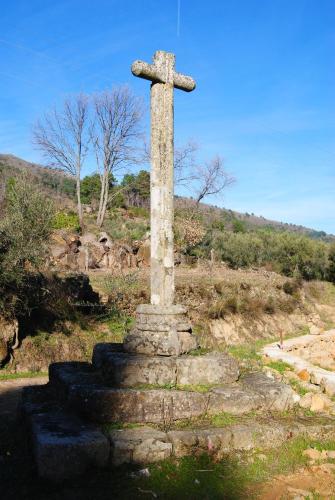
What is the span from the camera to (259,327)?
1722 cm

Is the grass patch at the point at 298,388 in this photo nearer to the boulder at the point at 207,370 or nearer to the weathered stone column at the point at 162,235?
the boulder at the point at 207,370

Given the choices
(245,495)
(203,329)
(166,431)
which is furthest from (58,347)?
(245,495)

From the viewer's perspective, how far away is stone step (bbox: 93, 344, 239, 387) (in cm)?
524

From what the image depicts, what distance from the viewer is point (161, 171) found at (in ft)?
19.7

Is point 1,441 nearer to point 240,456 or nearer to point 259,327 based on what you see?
point 240,456

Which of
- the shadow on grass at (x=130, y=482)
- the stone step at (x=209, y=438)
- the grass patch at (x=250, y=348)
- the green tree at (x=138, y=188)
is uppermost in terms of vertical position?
the green tree at (x=138, y=188)

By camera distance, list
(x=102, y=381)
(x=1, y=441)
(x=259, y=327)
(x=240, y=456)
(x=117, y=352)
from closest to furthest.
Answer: (x=240, y=456) < (x=1, y=441) < (x=102, y=381) < (x=117, y=352) < (x=259, y=327)

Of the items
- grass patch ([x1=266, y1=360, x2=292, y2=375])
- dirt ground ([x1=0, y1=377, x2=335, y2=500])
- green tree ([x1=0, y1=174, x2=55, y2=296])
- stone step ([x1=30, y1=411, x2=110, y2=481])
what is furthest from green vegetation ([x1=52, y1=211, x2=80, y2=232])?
dirt ground ([x1=0, y1=377, x2=335, y2=500])

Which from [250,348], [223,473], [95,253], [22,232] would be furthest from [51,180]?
[223,473]

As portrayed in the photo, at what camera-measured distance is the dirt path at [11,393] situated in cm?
669

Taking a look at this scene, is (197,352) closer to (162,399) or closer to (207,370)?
(207,370)

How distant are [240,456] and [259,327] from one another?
1290 cm

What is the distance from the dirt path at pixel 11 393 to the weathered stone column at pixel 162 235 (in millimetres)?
2402

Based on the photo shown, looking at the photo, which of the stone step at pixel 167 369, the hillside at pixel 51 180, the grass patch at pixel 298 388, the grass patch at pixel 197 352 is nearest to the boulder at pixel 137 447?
the stone step at pixel 167 369
